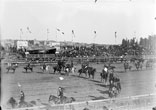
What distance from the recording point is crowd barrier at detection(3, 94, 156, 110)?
5656mm

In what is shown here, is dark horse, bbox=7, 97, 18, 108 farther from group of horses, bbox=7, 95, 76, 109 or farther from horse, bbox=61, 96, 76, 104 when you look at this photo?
horse, bbox=61, 96, 76, 104

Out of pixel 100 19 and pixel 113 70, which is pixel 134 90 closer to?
pixel 113 70

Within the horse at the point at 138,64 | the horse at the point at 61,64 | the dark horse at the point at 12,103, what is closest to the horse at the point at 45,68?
the horse at the point at 61,64

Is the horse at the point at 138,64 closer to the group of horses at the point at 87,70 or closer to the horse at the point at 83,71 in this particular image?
the group of horses at the point at 87,70

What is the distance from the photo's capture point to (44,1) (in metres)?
5.53

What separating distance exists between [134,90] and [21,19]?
Answer: 293 cm

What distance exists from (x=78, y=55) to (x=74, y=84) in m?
0.61

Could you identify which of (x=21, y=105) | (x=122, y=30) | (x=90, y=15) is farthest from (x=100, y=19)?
(x=21, y=105)

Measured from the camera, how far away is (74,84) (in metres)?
5.92

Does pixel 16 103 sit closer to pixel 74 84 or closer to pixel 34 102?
pixel 34 102

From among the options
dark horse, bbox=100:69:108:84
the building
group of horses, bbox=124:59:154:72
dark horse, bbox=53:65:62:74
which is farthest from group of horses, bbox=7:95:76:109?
group of horses, bbox=124:59:154:72

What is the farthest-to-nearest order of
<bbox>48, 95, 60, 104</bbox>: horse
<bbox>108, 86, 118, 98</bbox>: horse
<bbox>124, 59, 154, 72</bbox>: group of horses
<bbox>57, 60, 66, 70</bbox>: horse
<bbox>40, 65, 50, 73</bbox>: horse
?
<bbox>124, 59, 154, 72</bbox>: group of horses, <bbox>108, 86, 118, 98</bbox>: horse, <bbox>57, 60, 66, 70</bbox>: horse, <bbox>40, 65, 50, 73</bbox>: horse, <bbox>48, 95, 60, 104</bbox>: horse

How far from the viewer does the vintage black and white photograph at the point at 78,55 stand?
17.7 feet

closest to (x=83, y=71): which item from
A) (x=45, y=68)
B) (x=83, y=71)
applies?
(x=83, y=71)
